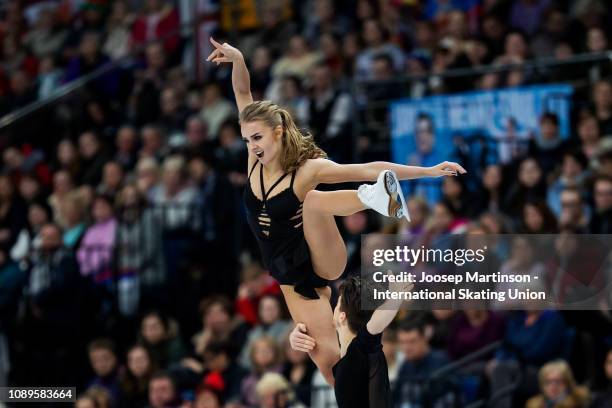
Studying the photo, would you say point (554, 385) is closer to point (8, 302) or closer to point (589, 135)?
point (589, 135)

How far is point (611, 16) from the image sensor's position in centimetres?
1248

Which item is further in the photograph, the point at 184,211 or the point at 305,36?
the point at 305,36

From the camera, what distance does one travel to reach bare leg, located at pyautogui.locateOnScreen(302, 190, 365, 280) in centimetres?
677

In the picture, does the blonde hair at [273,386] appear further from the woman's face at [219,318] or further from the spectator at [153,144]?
the spectator at [153,144]

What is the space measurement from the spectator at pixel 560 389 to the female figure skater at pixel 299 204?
2.42m

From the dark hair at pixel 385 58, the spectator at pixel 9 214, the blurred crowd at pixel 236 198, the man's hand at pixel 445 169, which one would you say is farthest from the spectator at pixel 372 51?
the man's hand at pixel 445 169

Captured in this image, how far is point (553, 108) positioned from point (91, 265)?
4404 millimetres

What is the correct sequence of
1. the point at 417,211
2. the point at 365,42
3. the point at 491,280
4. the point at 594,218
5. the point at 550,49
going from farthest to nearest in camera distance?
the point at 365,42 < the point at 550,49 < the point at 417,211 < the point at 594,218 < the point at 491,280

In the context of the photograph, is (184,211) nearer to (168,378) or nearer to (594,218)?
(168,378)

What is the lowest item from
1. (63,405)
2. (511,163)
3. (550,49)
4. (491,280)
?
(63,405)

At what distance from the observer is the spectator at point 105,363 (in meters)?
11.3

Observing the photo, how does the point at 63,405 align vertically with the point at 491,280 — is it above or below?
Result: below

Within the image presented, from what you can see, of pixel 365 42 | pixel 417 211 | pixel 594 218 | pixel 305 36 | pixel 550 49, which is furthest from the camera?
pixel 305 36

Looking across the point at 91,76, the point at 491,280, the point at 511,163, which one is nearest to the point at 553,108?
the point at 511,163
